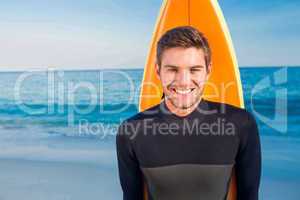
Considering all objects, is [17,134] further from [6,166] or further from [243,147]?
[243,147]

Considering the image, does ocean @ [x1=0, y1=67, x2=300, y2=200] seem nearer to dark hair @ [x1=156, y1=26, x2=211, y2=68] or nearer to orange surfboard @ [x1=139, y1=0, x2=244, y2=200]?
orange surfboard @ [x1=139, y1=0, x2=244, y2=200]

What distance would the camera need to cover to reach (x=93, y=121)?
4746mm

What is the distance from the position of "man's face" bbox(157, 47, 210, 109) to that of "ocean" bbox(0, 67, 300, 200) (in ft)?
5.94

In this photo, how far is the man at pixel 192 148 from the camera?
3.65 ft

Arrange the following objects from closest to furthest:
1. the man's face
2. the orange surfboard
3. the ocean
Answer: the man's face
the orange surfboard
the ocean

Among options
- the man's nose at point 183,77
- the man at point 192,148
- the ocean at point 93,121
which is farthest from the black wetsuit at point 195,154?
the ocean at point 93,121

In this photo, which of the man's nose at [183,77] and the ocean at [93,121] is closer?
the man's nose at [183,77]

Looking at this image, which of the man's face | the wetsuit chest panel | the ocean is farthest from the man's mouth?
the ocean

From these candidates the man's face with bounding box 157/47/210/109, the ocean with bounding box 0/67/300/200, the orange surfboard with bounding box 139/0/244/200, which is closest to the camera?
the man's face with bounding box 157/47/210/109

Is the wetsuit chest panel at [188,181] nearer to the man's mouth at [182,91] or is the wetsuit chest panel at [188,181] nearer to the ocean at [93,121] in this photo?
the man's mouth at [182,91]

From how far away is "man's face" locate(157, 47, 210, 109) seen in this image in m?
1.06

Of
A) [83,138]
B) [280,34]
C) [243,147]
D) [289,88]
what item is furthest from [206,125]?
[289,88]

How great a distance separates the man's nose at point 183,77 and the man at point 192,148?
0.14 feet

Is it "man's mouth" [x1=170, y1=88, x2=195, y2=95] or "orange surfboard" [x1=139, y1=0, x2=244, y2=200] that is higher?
"orange surfboard" [x1=139, y1=0, x2=244, y2=200]
